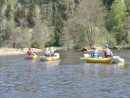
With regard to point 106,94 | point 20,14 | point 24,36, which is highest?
point 20,14

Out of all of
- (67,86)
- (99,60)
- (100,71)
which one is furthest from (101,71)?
(67,86)

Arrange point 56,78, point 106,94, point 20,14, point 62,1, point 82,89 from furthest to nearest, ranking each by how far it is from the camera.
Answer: point 62,1, point 20,14, point 56,78, point 82,89, point 106,94

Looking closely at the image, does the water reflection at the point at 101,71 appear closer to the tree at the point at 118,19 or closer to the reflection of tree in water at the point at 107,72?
the reflection of tree in water at the point at 107,72

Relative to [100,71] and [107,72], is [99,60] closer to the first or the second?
[100,71]

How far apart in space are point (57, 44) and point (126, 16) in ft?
74.3

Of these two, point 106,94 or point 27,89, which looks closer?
point 106,94

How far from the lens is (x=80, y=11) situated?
250ft

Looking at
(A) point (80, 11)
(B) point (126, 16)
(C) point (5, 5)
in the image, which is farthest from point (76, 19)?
(C) point (5, 5)

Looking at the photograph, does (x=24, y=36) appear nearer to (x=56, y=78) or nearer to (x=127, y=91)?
(x=56, y=78)

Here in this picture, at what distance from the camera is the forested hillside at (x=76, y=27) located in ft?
252

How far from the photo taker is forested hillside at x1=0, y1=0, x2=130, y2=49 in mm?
76688

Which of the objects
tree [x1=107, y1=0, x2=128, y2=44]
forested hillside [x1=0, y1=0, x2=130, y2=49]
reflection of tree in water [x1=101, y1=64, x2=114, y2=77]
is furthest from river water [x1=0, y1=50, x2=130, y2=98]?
tree [x1=107, y1=0, x2=128, y2=44]

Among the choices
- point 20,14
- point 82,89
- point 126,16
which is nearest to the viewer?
point 82,89

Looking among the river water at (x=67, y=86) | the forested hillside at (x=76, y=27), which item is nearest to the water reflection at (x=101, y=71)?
the river water at (x=67, y=86)
